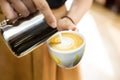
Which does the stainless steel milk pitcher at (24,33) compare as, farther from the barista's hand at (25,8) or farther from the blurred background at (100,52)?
the blurred background at (100,52)

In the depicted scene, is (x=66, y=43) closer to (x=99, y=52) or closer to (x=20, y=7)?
(x=20, y=7)

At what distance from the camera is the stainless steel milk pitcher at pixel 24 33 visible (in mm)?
493

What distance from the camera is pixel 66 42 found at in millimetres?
554

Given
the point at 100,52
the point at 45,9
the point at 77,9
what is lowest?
the point at 100,52

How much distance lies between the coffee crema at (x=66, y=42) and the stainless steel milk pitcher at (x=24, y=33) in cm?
3

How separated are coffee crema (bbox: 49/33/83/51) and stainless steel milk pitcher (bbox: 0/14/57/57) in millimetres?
30

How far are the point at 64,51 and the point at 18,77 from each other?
1.12 feet

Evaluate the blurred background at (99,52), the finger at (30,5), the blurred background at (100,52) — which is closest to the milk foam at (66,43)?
the finger at (30,5)

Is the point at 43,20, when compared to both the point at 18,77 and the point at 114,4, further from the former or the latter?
the point at 114,4

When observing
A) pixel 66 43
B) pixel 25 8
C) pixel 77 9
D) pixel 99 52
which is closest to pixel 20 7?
pixel 25 8

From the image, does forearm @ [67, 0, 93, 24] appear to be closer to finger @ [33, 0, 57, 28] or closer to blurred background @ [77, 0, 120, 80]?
finger @ [33, 0, 57, 28]

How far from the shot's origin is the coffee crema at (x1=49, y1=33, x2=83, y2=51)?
1.75 ft

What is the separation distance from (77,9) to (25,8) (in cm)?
28

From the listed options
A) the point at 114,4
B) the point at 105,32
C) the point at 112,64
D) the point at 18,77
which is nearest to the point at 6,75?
the point at 18,77
